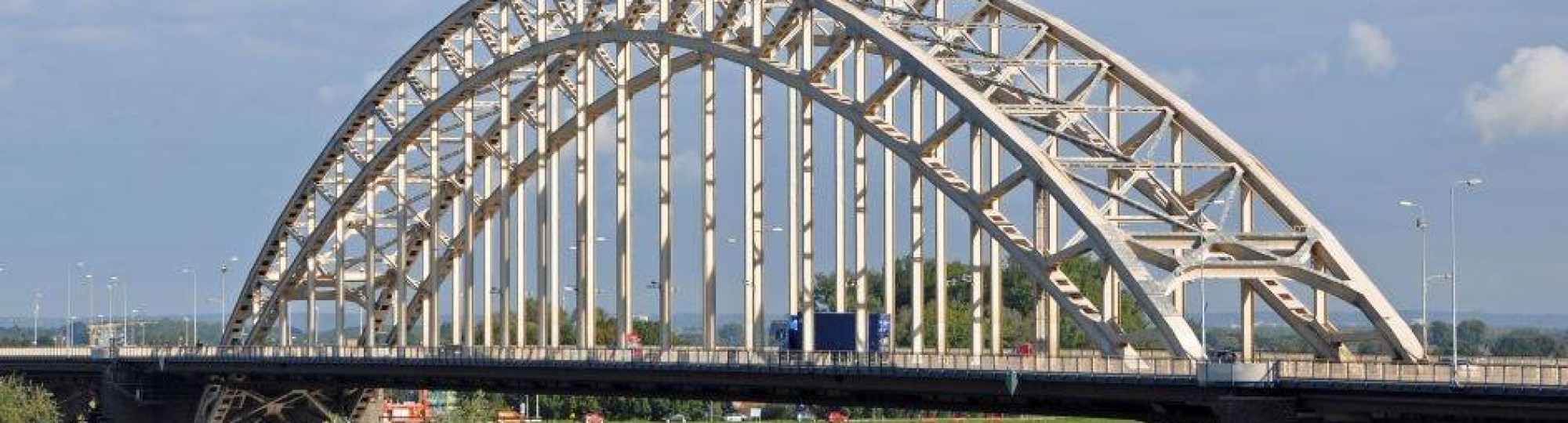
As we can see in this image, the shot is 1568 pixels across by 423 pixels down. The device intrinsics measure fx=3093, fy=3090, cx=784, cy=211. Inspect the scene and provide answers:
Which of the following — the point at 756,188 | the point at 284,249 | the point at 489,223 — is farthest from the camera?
the point at 284,249

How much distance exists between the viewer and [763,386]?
95938 millimetres

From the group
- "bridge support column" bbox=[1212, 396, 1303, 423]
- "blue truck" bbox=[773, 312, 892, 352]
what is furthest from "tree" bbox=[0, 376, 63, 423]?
"bridge support column" bbox=[1212, 396, 1303, 423]

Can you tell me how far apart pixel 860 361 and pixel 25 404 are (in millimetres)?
78038

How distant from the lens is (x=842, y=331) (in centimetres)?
9975

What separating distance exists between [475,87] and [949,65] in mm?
32550

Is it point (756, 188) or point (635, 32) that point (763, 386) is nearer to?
point (756, 188)

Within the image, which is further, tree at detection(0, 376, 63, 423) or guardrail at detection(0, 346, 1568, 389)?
tree at detection(0, 376, 63, 423)

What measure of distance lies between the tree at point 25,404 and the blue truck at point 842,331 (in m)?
65.8

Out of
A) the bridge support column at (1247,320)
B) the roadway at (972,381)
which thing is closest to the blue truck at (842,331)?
the roadway at (972,381)

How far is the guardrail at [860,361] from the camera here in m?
72.6

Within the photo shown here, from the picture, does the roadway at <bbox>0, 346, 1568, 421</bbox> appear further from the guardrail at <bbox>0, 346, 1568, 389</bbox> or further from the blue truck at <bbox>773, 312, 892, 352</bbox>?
the blue truck at <bbox>773, 312, 892, 352</bbox>

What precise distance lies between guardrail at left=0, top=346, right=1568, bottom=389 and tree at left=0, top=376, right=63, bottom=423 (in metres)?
6.17

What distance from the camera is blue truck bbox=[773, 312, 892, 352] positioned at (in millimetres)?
99125

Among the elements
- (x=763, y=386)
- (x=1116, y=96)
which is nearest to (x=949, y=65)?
(x=1116, y=96)
